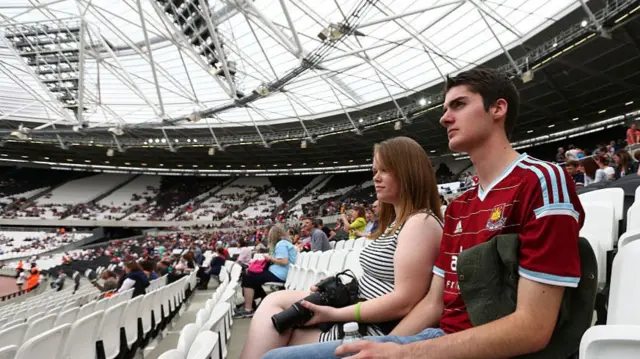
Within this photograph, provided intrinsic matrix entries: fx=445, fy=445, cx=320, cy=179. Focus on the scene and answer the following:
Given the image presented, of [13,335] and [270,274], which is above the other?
[13,335]

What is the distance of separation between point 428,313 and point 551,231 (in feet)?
2.33

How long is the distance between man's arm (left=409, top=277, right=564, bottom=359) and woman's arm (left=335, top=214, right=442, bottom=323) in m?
0.55

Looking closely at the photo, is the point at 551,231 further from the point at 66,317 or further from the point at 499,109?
the point at 66,317

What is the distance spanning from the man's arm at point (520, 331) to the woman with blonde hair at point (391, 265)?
56 centimetres

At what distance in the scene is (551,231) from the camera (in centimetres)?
128

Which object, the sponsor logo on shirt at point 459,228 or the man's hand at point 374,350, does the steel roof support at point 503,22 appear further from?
the man's hand at point 374,350

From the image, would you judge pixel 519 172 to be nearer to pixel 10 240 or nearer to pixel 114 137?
pixel 114 137

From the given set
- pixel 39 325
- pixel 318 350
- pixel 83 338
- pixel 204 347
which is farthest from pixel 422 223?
pixel 39 325

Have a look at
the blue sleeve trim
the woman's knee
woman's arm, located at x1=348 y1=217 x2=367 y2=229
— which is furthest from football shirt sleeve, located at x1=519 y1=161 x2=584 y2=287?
woman's arm, located at x1=348 y1=217 x2=367 y2=229

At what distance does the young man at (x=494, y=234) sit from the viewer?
128cm

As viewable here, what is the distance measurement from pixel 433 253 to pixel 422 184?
43 cm

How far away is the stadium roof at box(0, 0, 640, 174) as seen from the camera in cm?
1780

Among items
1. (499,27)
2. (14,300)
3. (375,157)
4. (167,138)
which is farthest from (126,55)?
(375,157)

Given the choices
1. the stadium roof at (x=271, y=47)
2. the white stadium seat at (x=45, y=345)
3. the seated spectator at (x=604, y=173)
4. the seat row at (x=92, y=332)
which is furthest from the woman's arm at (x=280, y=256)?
the stadium roof at (x=271, y=47)
